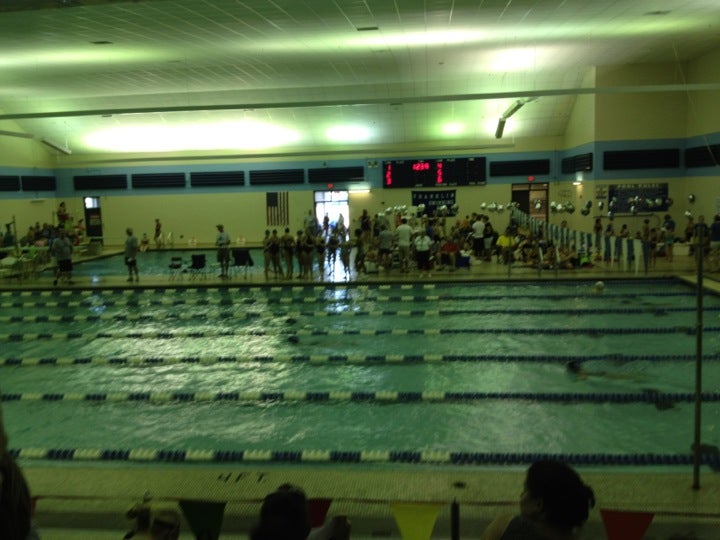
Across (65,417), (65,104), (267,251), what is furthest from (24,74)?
(65,417)

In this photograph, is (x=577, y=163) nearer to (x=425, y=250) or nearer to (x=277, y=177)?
(x=425, y=250)

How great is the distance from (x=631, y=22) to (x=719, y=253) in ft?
17.7

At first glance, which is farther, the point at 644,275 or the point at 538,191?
the point at 538,191

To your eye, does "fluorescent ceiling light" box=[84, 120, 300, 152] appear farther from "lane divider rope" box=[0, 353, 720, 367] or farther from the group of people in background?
"lane divider rope" box=[0, 353, 720, 367]

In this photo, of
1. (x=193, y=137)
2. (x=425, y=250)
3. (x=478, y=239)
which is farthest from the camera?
(x=193, y=137)

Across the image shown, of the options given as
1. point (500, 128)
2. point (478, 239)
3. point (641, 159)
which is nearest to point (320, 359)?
point (478, 239)

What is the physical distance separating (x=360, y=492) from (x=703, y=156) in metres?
16.5

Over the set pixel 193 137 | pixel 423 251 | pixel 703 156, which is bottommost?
pixel 423 251

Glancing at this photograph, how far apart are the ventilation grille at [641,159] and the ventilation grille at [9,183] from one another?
66.8 feet

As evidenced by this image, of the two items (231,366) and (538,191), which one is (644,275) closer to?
(231,366)

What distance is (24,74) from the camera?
15.7m

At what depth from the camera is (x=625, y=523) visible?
2.87 meters

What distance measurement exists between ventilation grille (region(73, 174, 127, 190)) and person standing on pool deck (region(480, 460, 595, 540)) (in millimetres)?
25882

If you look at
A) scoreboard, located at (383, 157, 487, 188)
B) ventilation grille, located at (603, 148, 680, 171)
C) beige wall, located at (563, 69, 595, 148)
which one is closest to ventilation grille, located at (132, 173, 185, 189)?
scoreboard, located at (383, 157, 487, 188)
